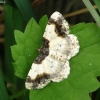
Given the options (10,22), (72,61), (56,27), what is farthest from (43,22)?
(10,22)

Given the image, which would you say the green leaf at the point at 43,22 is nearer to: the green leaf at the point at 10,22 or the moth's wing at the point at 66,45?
the moth's wing at the point at 66,45

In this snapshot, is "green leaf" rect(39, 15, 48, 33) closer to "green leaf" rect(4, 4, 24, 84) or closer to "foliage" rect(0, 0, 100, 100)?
"foliage" rect(0, 0, 100, 100)

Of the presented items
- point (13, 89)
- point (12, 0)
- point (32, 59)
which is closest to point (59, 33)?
point (32, 59)

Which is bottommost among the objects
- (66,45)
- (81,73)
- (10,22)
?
(81,73)

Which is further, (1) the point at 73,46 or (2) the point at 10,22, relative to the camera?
(2) the point at 10,22

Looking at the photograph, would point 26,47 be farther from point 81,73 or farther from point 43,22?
point 81,73

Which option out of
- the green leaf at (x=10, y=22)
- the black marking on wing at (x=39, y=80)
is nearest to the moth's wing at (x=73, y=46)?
the black marking on wing at (x=39, y=80)

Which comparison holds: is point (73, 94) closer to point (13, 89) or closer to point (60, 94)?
point (60, 94)

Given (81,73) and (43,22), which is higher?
(43,22)
